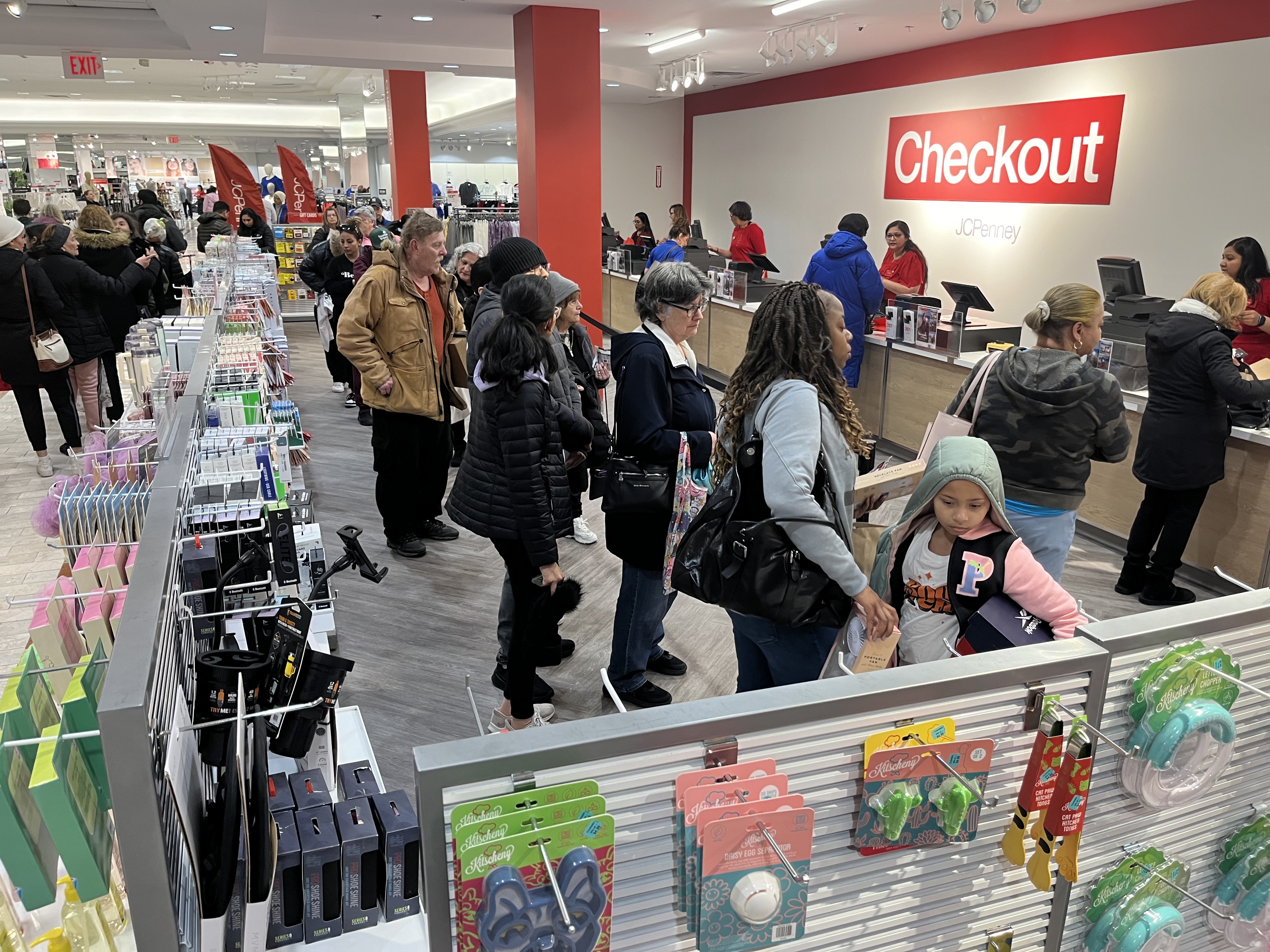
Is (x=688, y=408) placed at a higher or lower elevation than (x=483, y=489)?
higher

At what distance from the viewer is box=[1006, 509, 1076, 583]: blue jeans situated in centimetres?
283

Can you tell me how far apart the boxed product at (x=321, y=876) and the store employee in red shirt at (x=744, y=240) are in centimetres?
840

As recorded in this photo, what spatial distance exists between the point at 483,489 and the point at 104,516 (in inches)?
39.5

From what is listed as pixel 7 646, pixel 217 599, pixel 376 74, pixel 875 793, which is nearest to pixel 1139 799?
pixel 875 793

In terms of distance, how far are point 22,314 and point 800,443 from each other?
585 centimetres

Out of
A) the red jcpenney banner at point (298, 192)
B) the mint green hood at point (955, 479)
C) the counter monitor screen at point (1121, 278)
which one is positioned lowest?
the mint green hood at point (955, 479)

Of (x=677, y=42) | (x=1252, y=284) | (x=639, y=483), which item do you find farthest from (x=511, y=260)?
(x=677, y=42)

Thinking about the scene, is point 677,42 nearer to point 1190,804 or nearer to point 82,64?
point 82,64

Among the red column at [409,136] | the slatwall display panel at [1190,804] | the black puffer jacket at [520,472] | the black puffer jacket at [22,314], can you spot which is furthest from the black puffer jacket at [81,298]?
the slatwall display panel at [1190,804]

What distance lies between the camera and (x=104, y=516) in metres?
2.26

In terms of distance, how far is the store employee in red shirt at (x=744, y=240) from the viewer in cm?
929

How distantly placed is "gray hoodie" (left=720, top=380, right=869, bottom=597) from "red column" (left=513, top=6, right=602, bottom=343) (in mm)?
5338

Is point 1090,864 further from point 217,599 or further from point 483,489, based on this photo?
point 483,489

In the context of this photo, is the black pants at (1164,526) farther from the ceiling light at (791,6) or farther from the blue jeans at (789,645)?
the ceiling light at (791,6)
